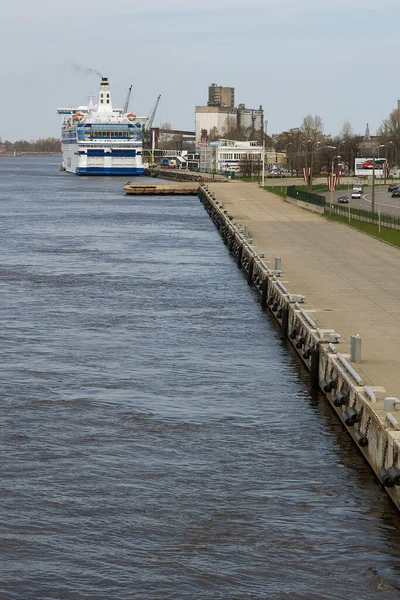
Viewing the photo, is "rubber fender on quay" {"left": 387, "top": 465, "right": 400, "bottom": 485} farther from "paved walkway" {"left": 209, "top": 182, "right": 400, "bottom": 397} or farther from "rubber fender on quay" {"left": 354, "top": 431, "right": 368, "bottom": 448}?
"paved walkway" {"left": 209, "top": 182, "right": 400, "bottom": 397}

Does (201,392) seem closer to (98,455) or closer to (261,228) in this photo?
(98,455)

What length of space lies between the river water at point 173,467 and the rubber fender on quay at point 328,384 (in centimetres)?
78

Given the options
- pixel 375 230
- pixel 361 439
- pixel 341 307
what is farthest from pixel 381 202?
pixel 361 439

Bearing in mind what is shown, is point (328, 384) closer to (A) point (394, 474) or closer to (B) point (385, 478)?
(B) point (385, 478)

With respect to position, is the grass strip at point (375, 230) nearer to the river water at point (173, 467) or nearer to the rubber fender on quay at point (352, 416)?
the river water at point (173, 467)

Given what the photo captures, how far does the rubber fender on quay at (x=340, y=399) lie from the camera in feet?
103

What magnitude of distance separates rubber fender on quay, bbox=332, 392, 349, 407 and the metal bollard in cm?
234

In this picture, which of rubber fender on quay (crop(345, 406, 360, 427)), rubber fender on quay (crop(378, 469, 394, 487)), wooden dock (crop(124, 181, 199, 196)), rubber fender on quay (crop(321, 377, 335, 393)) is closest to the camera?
rubber fender on quay (crop(378, 469, 394, 487))

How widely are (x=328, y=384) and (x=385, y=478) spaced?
28.7ft

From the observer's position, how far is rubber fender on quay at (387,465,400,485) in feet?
80.9

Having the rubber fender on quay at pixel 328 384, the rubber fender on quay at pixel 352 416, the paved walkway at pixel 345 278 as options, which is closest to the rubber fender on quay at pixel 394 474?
the rubber fender on quay at pixel 352 416

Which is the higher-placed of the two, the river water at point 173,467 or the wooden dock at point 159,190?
the wooden dock at point 159,190

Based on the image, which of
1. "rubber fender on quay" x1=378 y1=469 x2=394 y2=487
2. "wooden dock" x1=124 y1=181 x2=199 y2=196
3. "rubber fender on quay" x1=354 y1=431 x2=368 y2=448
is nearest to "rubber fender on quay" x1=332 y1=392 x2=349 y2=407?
"rubber fender on quay" x1=354 y1=431 x2=368 y2=448

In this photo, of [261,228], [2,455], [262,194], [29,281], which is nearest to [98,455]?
[2,455]
